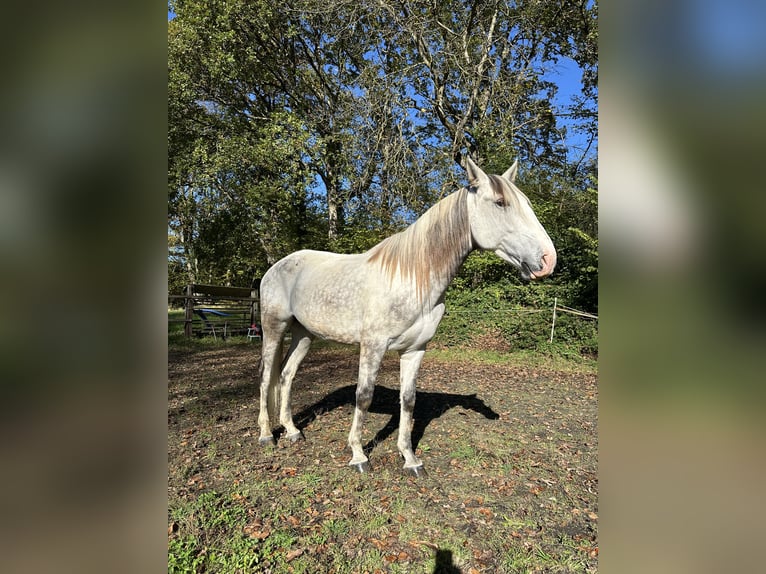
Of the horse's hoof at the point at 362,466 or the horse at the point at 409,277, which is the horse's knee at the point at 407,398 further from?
the horse's hoof at the point at 362,466

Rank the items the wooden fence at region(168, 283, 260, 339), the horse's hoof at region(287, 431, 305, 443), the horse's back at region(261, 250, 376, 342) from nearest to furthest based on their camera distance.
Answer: the horse's back at region(261, 250, 376, 342)
the horse's hoof at region(287, 431, 305, 443)
the wooden fence at region(168, 283, 260, 339)

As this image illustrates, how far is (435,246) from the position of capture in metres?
3.08

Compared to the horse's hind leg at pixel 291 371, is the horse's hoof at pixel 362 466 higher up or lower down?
lower down

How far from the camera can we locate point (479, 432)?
439cm

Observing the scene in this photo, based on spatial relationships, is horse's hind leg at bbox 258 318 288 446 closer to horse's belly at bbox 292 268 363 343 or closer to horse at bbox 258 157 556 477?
horse at bbox 258 157 556 477

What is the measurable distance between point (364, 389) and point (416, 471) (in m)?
0.82

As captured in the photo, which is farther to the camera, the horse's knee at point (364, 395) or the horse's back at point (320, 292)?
the horse's back at point (320, 292)

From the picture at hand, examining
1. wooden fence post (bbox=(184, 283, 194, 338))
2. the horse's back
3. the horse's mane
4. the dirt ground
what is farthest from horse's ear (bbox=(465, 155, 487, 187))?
wooden fence post (bbox=(184, 283, 194, 338))

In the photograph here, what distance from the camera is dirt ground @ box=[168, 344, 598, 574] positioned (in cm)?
236

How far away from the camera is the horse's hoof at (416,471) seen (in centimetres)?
334

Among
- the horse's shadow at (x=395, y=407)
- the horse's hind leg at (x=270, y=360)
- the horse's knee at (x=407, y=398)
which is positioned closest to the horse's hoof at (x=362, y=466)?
the horse's shadow at (x=395, y=407)
